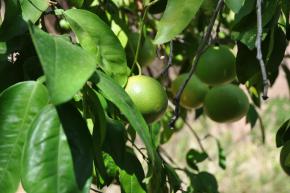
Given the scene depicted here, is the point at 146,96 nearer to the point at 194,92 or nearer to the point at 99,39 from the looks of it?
the point at 99,39

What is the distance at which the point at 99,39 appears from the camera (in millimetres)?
992

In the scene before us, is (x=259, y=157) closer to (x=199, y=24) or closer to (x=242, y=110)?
(x=199, y=24)

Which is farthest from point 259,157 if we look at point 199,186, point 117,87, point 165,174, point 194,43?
point 117,87

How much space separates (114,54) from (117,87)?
22 centimetres

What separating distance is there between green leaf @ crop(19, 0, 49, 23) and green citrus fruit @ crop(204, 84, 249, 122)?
75 centimetres

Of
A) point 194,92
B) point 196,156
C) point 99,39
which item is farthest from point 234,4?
point 196,156

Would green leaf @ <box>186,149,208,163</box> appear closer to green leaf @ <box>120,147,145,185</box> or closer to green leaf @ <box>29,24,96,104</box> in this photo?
green leaf @ <box>120,147,145,185</box>

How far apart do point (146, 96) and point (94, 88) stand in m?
0.32

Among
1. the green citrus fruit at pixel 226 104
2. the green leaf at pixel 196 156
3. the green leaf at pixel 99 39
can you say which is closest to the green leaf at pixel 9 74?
the green leaf at pixel 99 39

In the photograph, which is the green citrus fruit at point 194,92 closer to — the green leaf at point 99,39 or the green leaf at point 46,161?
the green leaf at point 99,39

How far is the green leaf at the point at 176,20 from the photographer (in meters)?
0.94

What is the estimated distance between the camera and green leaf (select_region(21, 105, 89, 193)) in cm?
68

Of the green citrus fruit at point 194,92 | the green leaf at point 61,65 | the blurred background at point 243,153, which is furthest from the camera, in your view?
the blurred background at point 243,153

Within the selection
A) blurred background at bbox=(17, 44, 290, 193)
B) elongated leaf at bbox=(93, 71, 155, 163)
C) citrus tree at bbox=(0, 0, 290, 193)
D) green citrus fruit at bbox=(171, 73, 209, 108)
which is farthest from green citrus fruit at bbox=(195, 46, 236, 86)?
blurred background at bbox=(17, 44, 290, 193)
